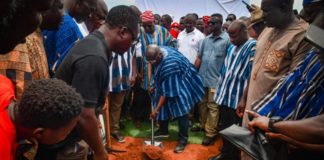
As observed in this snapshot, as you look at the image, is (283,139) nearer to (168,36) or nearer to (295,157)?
(295,157)

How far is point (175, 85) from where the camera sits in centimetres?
411

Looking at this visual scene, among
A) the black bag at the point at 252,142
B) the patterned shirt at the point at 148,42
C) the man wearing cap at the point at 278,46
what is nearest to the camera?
the black bag at the point at 252,142

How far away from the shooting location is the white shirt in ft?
19.1

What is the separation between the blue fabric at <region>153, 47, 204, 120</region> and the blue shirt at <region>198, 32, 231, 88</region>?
0.32 metres

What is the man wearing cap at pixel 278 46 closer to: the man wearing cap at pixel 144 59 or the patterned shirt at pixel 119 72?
the patterned shirt at pixel 119 72

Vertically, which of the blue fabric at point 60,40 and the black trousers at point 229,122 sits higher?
the blue fabric at point 60,40

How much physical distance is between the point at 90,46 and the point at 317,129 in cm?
128

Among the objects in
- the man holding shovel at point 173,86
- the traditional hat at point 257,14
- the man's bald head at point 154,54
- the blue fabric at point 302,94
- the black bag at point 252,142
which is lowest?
the man holding shovel at point 173,86

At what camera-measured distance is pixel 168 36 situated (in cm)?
535

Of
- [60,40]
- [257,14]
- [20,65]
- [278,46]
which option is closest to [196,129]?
[257,14]

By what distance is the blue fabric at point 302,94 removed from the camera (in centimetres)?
148

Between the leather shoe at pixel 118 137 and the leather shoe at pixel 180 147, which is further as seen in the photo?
the leather shoe at pixel 118 137

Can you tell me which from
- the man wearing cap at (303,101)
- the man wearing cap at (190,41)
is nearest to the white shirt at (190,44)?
the man wearing cap at (190,41)

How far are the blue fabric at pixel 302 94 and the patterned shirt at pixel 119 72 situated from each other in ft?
8.90
